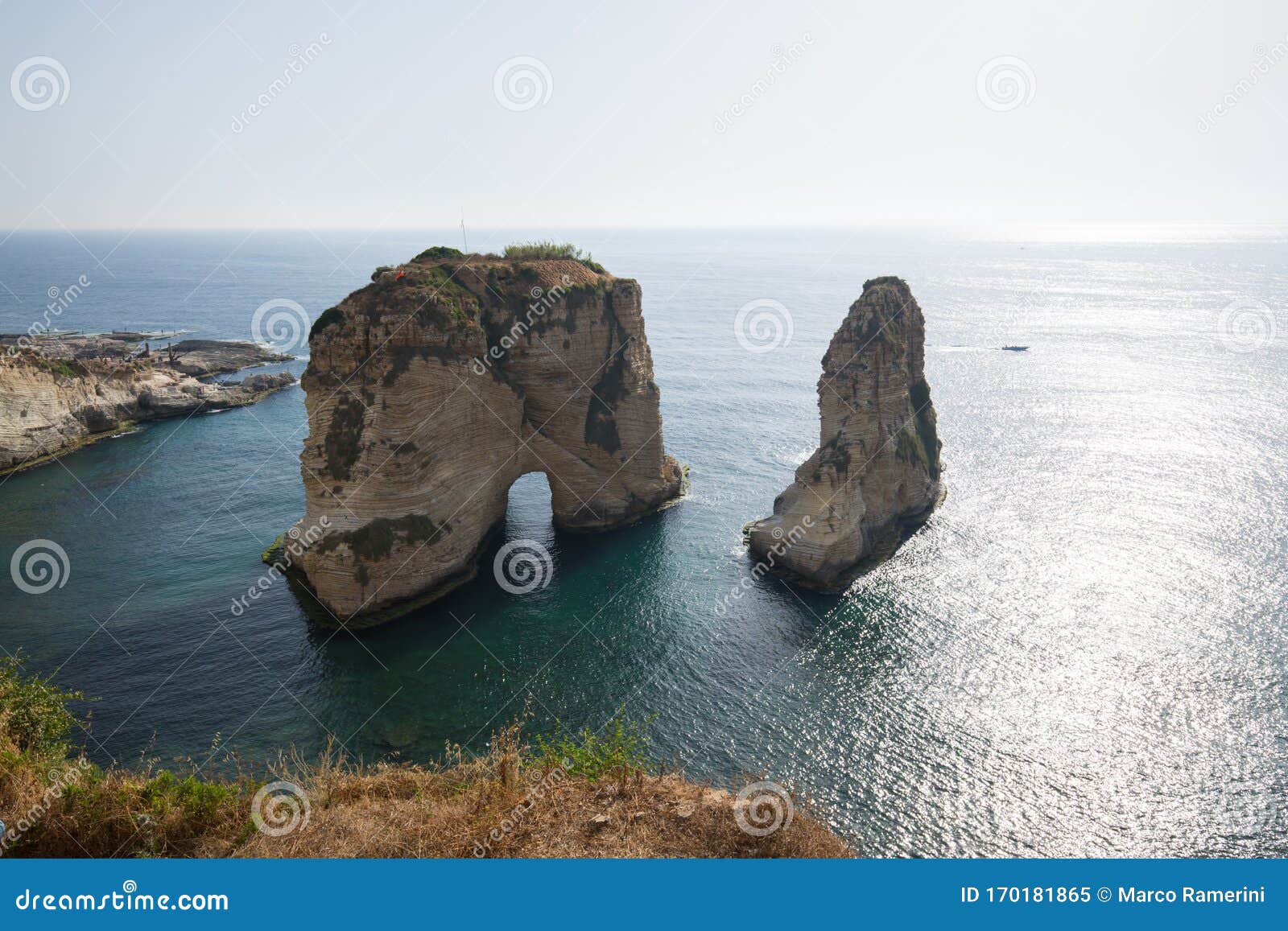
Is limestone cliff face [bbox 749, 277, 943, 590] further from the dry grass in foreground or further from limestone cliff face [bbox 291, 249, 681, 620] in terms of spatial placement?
the dry grass in foreground

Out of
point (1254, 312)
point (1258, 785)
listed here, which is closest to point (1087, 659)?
point (1258, 785)

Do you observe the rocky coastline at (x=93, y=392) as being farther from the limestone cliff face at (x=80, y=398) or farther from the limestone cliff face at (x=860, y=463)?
the limestone cliff face at (x=860, y=463)

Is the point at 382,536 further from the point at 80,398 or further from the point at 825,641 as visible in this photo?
the point at 80,398

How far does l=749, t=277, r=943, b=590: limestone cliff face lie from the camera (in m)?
39.3

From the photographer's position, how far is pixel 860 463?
41062mm

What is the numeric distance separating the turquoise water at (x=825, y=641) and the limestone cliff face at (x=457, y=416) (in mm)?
2646

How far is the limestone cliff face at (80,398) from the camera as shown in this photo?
56750 millimetres

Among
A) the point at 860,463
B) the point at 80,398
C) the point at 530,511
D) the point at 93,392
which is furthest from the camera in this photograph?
the point at 93,392

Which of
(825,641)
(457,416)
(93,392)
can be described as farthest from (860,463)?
(93,392)

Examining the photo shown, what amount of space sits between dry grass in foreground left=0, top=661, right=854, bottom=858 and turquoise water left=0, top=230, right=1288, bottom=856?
23.3 feet

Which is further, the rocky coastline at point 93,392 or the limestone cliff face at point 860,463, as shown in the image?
the rocky coastline at point 93,392

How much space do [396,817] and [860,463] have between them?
107 ft

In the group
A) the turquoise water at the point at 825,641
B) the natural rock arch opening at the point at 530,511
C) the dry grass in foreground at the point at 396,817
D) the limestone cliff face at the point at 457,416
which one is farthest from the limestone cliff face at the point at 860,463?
the dry grass in foreground at the point at 396,817

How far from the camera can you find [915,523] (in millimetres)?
44844
